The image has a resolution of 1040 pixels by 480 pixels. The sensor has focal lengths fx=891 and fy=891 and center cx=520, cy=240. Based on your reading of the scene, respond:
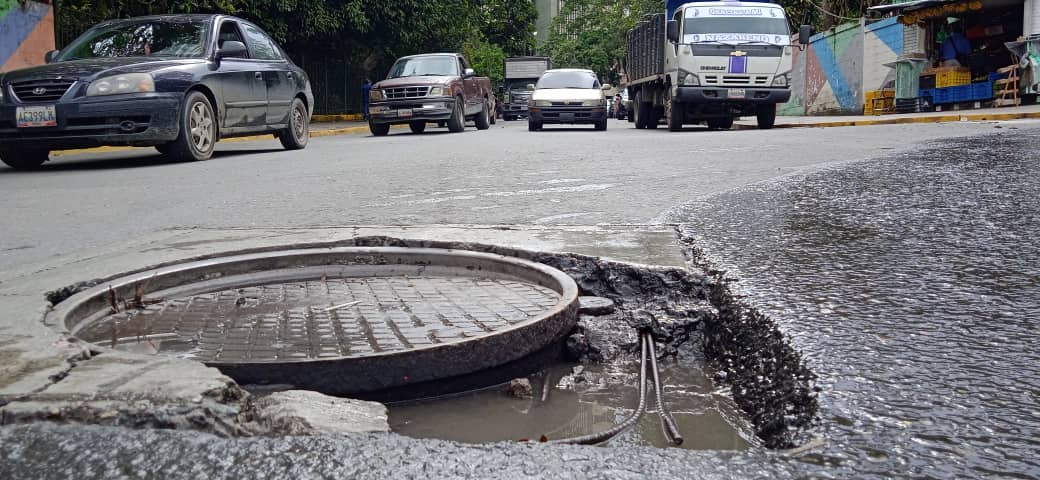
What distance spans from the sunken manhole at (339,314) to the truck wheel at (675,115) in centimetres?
1434

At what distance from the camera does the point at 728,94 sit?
16250 millimetres

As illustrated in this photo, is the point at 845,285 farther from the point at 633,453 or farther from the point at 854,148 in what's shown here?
the point at 854,148

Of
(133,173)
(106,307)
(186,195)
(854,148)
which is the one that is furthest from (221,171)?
(854,148)

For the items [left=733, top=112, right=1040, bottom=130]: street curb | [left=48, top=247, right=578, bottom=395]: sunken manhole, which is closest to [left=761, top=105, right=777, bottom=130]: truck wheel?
[left=733, top=112, right=1040, bottom=130]: street curb

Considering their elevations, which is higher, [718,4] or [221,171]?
[718,4]

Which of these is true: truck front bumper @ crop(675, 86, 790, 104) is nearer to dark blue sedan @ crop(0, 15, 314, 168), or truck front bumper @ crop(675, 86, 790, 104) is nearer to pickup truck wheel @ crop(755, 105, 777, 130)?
pickup truck wheel @ crop(755, 105, 777, 130)

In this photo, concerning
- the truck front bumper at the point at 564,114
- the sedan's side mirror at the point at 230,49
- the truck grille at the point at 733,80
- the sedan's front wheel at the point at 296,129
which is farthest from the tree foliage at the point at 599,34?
the sedan's side mirror at the point at 230,49

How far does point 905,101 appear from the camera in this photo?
78.9ft

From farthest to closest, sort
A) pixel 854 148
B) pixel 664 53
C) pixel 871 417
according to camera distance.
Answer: pixel 664 53 → pixel 854 148 → pixel 871 417

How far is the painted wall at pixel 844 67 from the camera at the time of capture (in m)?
26.3

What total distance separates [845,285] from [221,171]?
21.5 feet

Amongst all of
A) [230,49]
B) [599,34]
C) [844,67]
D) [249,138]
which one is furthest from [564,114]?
[599,34]

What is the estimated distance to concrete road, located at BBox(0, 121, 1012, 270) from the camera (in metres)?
4.73

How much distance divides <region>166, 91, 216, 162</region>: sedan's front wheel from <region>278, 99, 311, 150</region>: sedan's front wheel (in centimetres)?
197
